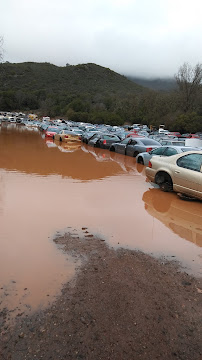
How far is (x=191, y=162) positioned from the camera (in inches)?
330

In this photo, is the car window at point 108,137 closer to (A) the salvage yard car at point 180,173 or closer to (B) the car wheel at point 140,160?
(B) the car wheel at point 140,160

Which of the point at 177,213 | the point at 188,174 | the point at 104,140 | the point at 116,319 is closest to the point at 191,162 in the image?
the point at 188,174

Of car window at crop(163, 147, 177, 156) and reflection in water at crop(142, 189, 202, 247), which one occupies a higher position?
car window at crop(163, 147, 177, 156)

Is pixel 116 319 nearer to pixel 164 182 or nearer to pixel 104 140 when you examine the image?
pixel 164 182

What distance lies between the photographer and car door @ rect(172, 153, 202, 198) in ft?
25.9

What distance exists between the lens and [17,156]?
16.7 meters

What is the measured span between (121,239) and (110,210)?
5.88 ft

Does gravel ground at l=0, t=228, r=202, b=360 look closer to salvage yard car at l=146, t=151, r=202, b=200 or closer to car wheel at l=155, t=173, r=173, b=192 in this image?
salvage yard car at l=146, t=151, r=202, b=200

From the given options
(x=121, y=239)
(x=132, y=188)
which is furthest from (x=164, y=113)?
(x=121, y=239)

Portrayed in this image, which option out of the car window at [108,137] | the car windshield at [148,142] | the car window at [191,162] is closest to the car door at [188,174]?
the car window at [191,162]

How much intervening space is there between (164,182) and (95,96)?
104 m

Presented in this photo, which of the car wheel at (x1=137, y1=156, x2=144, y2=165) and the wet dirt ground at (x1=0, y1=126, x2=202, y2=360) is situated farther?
the car wheel at (x1=137, y1=156, x2=144, y2=165)

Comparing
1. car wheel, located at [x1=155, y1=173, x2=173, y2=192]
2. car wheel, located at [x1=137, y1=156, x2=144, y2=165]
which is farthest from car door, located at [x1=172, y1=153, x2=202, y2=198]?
car wheel, located at [x1=137, y1=156, x2=144, y2=165]

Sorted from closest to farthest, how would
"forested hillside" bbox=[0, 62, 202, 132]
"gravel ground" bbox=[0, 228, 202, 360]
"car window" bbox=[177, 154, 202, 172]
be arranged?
"gravel ground" bbox=[0, 228, 202, 360] → "car window" bbox=[177, 154, 202, 172] → "forested hillside" bbox=[0, 62, 202, 132]
